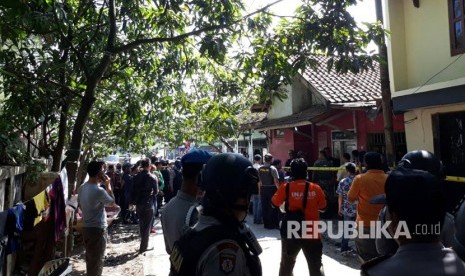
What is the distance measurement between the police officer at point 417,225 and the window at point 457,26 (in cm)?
775

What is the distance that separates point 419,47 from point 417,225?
8851 millimetres

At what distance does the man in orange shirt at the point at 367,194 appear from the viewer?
4414 mm

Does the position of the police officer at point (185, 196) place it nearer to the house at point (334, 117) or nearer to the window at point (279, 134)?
the house at point (334, 117)

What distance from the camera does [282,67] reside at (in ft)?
→ 19.8

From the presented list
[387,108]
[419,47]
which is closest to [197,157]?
[387,108]

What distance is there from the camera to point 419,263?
1574mm

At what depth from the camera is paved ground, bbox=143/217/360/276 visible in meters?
6.43

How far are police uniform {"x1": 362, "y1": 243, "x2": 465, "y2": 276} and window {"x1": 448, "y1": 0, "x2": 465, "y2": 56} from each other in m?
7.83

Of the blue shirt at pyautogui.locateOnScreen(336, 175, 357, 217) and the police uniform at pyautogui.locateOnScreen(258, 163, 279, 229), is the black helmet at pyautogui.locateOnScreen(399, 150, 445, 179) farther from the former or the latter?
the police uniform at pyautogui.locateOnScreen(258, 163, 279, 229)

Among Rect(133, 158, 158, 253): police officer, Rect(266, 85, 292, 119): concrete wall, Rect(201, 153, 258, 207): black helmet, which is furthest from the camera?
Rect(266, 85, 292, 119): concrete wall

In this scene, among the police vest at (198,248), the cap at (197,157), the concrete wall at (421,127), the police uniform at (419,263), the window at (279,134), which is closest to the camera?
the police uniform at (419,263)

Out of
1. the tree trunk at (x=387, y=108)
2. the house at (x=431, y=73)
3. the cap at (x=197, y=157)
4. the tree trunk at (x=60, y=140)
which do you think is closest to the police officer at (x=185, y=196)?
the cap at (x=197, y=157)

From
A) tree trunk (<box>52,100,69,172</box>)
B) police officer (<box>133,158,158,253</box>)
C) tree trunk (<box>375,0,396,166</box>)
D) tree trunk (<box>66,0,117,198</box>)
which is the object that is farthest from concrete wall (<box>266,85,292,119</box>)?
tree trunk (<box>66,0,117,198</box>)

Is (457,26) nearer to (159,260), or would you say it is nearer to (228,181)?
(159,260)
